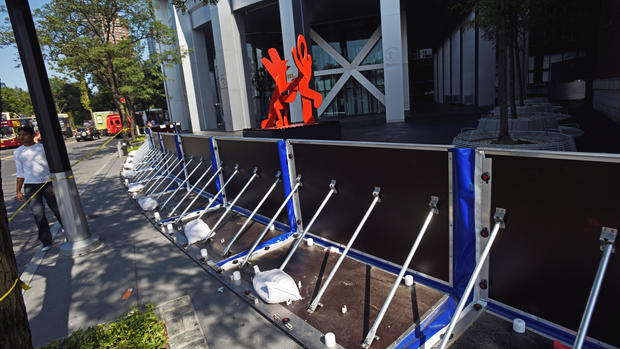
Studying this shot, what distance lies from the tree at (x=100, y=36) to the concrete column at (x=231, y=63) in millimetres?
5686

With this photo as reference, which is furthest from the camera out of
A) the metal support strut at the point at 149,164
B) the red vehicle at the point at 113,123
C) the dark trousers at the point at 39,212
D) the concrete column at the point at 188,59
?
the red vehicle at the point at 113,123

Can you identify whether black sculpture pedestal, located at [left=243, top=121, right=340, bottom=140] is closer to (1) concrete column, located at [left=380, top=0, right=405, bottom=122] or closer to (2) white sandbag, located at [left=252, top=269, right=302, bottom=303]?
(1) concrete column, located at [left=380, top=0, right=405, bottom=122]

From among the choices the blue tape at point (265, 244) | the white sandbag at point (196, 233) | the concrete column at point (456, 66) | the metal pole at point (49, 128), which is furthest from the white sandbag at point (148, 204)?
the concrete column at point (456, 66)

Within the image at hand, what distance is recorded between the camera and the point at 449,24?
31.8m

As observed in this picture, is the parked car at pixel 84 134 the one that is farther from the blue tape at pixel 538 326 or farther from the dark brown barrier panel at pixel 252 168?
the blue tape at pixel 538 326

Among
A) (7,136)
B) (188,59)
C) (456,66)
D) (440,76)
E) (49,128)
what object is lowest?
(7,136)

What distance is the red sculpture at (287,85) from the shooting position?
40.6 ft

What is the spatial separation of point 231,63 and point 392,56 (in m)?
13.0

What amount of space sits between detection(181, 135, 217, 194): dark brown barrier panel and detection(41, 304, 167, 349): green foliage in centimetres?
508

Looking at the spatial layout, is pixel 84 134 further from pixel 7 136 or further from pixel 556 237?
pixel 556 237

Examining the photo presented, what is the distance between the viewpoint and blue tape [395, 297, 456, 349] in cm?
283

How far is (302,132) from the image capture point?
1330cm

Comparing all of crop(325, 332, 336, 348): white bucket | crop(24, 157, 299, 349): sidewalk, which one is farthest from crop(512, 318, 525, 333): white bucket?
crop(24, 157, 299, 349): sidewalk

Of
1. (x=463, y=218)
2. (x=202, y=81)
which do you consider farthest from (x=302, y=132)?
(x=202, y=81)
